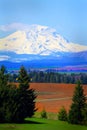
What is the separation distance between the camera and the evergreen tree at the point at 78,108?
29.3 metres

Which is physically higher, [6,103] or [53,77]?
[53,77]

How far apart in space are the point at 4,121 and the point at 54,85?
133 feet

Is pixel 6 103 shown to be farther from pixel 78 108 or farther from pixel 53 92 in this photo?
pixel 53 92

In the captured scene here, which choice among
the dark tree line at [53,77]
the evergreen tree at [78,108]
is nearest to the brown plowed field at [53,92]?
the dark tree line at [53,77]

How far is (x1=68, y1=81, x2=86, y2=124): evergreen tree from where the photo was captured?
96.3ft

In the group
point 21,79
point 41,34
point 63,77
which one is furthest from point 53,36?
point 21,79

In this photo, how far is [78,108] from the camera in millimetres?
30062

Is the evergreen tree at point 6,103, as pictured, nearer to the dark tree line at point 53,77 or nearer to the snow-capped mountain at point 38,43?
the dark tree line at point 53,77

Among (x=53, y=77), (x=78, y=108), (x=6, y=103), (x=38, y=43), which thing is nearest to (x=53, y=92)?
(x=53, y=77)

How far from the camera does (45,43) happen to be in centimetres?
13638

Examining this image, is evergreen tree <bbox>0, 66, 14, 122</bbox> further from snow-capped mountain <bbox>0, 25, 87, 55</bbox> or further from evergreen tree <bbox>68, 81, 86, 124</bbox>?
snow-capped mountain <bbox>0, 25, 87, 55</bbox>

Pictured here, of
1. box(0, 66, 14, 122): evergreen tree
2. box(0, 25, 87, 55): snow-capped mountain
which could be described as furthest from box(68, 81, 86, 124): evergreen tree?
box(0, 25, 87, 55): snow-capped mountain

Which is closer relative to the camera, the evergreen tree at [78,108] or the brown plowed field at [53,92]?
the evergreen tree at [78,108]

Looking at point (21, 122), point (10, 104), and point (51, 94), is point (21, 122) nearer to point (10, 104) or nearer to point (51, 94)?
point (10, 104)
